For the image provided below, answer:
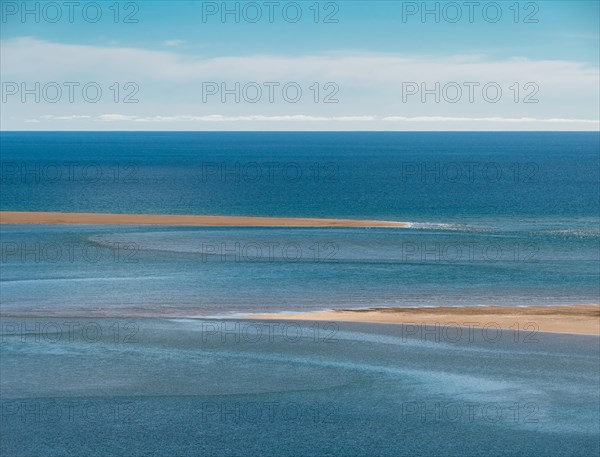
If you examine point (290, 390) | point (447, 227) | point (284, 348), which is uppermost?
point (447, 227)

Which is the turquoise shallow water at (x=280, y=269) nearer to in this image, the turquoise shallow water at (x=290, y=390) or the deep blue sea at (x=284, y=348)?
the deep blue sea at (x=284, y=348)

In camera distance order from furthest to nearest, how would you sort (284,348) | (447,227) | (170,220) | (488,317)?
(170,220) → (447,227) → (488,317) → (284,348)

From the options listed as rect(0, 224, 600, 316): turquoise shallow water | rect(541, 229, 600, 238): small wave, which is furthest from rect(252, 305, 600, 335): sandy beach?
rect(541, 229, 600, 238): small wave

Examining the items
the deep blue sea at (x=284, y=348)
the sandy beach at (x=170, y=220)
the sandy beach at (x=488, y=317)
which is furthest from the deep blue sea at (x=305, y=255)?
the sandy beach at (x=170, y=220)

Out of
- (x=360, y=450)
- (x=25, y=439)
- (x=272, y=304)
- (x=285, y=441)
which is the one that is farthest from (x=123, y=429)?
(x=272, y=304)

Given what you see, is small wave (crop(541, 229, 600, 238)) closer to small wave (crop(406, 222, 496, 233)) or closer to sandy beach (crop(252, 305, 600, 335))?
small wave (crop(406, 222, 496, 233))

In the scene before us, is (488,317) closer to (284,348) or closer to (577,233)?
(284,348)

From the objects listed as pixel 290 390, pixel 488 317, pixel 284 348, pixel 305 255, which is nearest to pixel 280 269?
pixel 305 255
